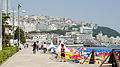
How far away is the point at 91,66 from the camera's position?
1470 cm

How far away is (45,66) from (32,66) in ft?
2.36

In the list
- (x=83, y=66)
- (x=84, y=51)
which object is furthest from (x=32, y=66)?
(x=84, y=51)

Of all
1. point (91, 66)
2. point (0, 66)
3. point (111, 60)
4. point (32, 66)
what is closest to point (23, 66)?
point (32, 66)

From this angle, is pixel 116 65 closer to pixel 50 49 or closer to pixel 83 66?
pixel 83 66

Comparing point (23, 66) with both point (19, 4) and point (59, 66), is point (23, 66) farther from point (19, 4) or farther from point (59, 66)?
point (19, 4)

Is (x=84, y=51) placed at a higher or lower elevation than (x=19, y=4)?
lower

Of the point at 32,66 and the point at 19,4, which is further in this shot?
the point at 19,4

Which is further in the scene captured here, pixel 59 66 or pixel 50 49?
pixel 50 49

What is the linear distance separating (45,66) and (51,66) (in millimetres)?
347

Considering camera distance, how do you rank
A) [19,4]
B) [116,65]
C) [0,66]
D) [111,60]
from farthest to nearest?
1. [19,4]
2. [0,66]
3. [111,60]
4. [116,65]

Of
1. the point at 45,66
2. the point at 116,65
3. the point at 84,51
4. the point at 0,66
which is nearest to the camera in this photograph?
the point at 116,65

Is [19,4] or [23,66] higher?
[19,4]

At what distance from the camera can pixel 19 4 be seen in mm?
41094

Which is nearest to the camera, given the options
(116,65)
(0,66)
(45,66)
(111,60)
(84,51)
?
(116,65)
